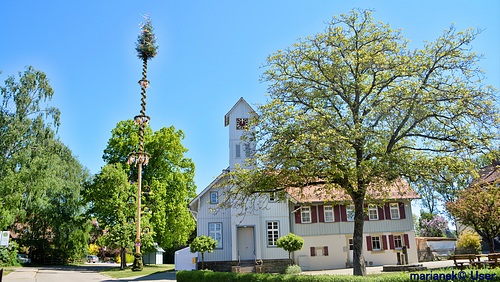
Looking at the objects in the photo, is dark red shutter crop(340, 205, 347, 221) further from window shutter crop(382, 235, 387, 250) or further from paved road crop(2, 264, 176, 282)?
paved road crop(2, 264, 176, 282)

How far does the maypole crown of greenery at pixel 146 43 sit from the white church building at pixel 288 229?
28.2 feet

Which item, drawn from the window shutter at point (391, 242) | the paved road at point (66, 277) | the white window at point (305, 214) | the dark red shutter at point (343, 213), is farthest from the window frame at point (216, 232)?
the window shutter at point (391, 242)

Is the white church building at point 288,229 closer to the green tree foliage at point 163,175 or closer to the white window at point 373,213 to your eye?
the white window at point 373,213

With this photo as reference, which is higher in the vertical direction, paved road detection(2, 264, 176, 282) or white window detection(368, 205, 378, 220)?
white window detection(368, 205, 378, 220)

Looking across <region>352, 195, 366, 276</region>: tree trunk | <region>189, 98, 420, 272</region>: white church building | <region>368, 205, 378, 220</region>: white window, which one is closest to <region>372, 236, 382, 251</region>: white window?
<region>189, 98, 420, 272</region>: white church building

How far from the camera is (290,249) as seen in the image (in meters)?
24.8

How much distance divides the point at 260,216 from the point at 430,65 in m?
17.1

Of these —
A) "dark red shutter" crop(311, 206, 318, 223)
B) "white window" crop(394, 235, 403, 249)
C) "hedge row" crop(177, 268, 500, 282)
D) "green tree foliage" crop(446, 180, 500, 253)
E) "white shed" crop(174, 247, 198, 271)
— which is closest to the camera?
"hedge row" crop(177, 268, 500, 282)

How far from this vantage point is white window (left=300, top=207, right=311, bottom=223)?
96.8 feet

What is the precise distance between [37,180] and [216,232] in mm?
16260

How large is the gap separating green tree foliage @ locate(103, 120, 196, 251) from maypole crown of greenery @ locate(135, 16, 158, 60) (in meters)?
7.14

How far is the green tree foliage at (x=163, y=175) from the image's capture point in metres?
32.7

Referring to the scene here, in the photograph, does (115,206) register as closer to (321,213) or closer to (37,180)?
(37,180)

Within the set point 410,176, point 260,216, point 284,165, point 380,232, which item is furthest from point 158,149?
point 410,176
